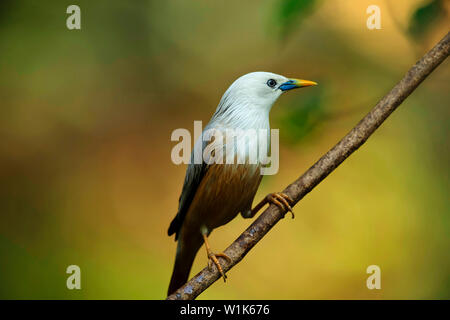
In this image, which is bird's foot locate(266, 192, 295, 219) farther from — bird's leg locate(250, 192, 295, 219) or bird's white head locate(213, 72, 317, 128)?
bird's white head locate(213, 72, 317, 128)

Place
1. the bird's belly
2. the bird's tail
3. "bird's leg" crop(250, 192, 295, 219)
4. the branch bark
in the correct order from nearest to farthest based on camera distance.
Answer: the branch bark
"bird's leg" crop(250, 192, 295, 219)
the bird's belly
the bird's tail

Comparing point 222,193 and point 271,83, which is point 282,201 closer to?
point 222,193

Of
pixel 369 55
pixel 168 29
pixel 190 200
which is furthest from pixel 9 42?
pixel 369 55

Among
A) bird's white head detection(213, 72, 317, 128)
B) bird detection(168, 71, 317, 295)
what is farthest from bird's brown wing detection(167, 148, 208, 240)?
bird's white head detection(213, 72, 317, 128)

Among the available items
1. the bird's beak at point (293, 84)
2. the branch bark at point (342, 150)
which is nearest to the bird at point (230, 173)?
the bird's beak at point (293, 84)

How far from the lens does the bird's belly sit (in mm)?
1584

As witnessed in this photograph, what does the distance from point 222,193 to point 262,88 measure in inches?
15.7

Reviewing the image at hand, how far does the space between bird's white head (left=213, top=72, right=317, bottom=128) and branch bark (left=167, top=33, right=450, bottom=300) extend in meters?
0.34

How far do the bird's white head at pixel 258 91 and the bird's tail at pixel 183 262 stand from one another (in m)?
0.50

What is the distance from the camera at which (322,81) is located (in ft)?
6.97

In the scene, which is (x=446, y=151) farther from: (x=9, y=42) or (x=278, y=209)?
(x=9, y=42)

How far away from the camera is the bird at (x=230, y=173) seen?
159cm

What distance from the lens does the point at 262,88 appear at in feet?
5.41

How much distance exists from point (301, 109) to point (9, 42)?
4.54 ft
